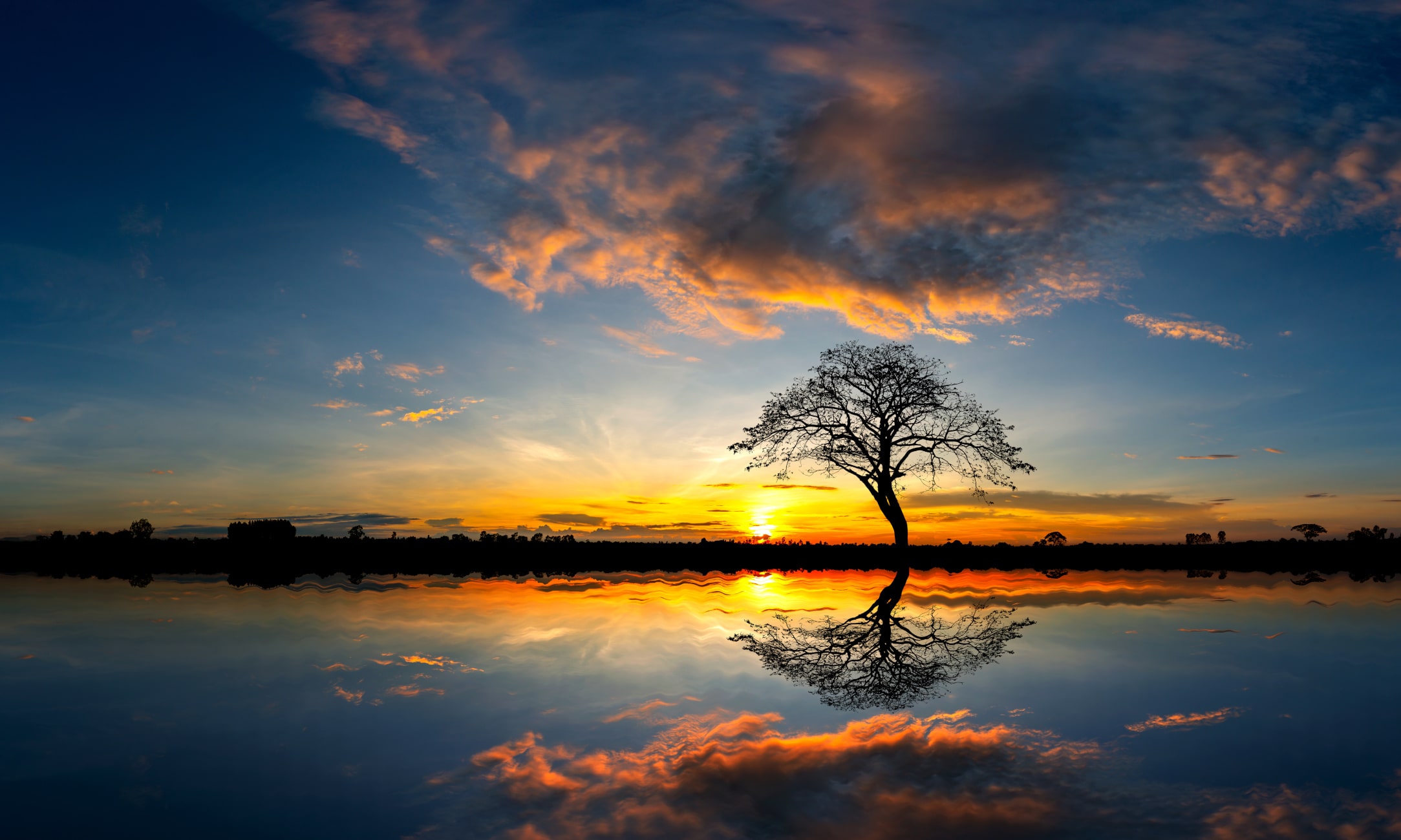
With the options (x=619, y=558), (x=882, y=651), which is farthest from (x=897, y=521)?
(x=882, y=651)

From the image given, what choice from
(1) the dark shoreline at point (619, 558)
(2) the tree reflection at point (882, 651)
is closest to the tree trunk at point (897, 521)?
(1) the dark shoreline at point (619, 558)

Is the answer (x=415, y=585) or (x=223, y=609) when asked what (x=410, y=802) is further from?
(x=415, y=585)

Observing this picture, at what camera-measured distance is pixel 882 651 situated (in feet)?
28.8

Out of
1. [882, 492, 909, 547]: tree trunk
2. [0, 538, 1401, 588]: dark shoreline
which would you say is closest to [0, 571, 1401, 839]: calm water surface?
[0, 538, 1401, 588]: dark shoreline

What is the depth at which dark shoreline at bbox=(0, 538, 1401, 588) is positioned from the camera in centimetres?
2250

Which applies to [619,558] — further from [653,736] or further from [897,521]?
[653,736]

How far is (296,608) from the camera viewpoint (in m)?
12.1

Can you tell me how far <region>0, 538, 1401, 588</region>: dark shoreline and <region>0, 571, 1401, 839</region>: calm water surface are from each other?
11.7 metres

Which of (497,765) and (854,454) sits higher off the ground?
(854,454)

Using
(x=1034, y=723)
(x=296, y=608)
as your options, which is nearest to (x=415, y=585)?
(x=296, y=608)

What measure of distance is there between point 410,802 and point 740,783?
2.16 m

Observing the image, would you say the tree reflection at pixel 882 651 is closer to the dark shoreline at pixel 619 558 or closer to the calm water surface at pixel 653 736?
the calm water surface at pixel 653 736

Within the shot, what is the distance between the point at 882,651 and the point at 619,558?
21234mm

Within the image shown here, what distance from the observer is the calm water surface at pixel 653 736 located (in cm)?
418
